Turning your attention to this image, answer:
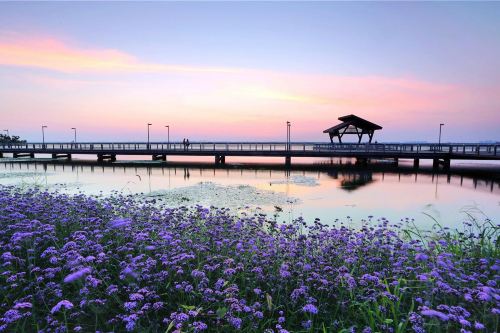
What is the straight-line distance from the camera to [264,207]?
14.2 m

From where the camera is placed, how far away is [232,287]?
3.73 metres

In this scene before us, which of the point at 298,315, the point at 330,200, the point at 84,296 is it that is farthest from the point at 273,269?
the point at 330,200

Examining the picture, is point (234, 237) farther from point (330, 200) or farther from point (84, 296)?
point (330, 200)

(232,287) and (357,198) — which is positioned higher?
(232,287)

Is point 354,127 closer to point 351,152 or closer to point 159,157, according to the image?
point 351,152

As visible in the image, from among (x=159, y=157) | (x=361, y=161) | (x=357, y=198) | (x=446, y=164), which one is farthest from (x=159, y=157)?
(x=446, y=164)

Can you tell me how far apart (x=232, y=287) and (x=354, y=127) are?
42.4 m

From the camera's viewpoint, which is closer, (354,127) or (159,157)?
(354,127)

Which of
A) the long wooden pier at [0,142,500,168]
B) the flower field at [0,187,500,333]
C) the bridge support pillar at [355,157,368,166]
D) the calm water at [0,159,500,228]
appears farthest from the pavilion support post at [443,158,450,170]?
the flower field at [0,187,500,333]

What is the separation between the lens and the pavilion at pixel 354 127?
41938 mm

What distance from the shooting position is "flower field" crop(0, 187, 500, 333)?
3.50 metres

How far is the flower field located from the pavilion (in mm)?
37219

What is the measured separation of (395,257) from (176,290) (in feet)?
12.2

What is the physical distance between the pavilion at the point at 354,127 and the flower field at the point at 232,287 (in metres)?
37.2
